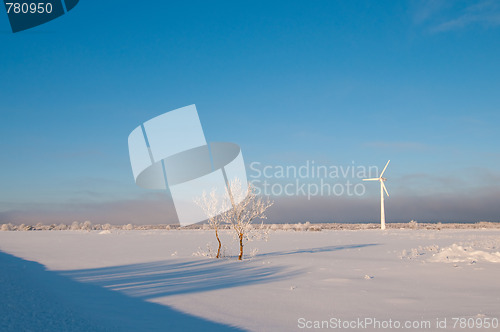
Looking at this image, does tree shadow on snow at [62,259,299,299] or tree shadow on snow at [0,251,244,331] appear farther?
tree shadow on snow at [62,259,299,299]

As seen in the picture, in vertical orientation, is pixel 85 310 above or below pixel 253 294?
above

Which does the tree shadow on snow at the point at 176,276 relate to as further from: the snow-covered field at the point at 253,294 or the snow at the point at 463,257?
the snow at the point at 463,257

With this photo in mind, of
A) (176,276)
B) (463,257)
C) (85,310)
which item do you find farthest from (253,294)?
(463,257)

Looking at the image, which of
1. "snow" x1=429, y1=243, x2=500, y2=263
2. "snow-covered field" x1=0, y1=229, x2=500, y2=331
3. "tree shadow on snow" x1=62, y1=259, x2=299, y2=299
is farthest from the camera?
"snow" x1=429, y1=243, x2=500, y2=263

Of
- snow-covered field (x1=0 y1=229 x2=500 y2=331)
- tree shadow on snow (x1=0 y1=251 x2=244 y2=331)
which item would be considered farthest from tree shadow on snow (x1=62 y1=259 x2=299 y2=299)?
tree shadow on snow (x1=0 y1=251 x2=244 y2=331)

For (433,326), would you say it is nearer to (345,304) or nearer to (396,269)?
(345,304)

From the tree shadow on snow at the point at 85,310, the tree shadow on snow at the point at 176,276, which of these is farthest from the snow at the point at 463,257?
the tree shadow on snow at the point at 85,310

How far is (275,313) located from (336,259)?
40.7 ft

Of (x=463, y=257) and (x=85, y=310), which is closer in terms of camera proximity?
(x=85, y=310)

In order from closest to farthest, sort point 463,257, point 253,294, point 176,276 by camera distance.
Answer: point 253,294 < point 176,276 < point 463,257

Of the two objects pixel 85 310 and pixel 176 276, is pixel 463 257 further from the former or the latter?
pixel 85 310

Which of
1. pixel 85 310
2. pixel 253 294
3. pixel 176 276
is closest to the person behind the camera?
pixel 85 310

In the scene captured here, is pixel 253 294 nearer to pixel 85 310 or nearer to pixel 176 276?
pixel 176 276

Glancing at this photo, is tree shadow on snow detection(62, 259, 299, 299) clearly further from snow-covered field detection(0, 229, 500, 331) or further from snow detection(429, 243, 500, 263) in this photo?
snow detection(429, 243, 500, 263)
